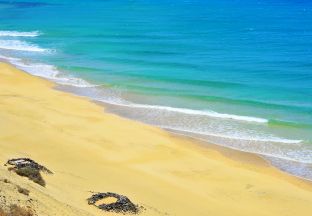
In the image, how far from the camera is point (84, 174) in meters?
18.4

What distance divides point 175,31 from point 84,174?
39.1m

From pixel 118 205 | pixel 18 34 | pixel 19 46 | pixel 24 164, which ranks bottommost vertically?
pixel 118 205

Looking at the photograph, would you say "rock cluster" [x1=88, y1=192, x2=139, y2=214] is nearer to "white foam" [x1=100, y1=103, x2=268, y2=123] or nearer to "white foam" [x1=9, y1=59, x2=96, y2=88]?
"white foam" [x1=100, y1=103, x2=268, y2=123]

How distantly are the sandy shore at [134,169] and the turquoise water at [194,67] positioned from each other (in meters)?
1.85

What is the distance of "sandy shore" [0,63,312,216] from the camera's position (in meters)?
16.4

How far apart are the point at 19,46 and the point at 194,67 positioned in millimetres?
18088

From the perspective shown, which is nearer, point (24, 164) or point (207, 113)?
point (24, 164)

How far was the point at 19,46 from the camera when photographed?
48.7 m

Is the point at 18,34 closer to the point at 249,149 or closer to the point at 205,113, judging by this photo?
the point at 205,113

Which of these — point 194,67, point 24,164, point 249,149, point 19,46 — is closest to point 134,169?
point 24,164

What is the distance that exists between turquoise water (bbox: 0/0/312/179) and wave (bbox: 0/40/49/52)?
103 mm

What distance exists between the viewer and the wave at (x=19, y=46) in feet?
154

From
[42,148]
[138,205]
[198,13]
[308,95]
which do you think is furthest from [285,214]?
[198,13]

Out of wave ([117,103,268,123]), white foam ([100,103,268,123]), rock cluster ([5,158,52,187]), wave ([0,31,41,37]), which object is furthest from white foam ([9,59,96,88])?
rock cluster ([5,158,52,187])
